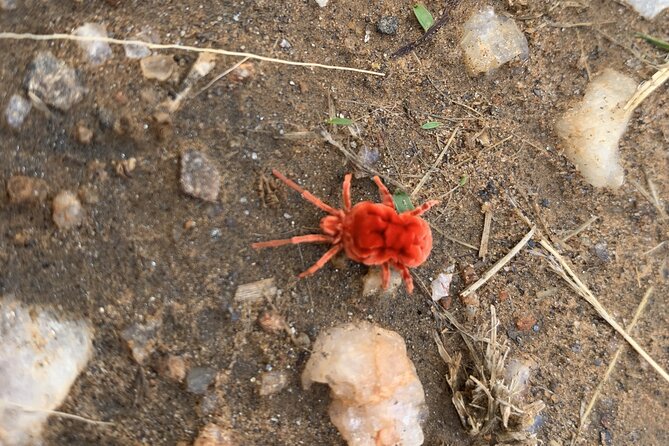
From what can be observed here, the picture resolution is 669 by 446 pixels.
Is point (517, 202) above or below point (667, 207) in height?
below

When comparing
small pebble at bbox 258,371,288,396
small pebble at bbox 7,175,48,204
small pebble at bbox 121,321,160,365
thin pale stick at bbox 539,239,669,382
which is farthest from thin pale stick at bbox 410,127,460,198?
small pebble at bbox 7,175,48,204

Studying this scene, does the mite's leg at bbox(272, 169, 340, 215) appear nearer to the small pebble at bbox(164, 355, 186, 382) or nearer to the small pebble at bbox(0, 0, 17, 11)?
the small pebble at bbox(164, 355, 186, 382)

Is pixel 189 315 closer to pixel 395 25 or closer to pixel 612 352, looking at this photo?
pixel 395 25

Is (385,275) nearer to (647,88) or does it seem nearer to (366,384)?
(366,384)

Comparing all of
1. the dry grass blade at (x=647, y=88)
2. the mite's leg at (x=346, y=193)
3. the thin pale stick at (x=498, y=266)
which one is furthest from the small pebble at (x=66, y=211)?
the dry grass blade at (x=647, y=88)

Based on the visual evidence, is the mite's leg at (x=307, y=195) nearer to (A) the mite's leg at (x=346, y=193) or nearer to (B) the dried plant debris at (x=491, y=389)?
(A) the mite's leg at (x=346, y=193)

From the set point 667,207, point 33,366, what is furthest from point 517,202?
point 33,366

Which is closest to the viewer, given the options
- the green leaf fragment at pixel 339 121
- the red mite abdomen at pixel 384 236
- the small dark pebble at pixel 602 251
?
the red mite abdomen at pixel 384 236
